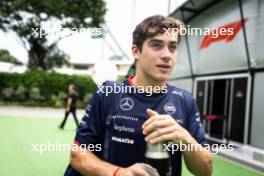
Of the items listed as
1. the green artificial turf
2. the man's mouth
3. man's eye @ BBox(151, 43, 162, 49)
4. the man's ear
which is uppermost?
man's eye @ BBox(151, 43, 162, 49)

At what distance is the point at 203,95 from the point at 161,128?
1167 centimetres

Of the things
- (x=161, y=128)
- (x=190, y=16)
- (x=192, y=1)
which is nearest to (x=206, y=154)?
(x=161, y=128)

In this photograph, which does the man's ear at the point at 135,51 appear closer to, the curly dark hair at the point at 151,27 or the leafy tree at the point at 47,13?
the curly dark hair at the point at 151,27

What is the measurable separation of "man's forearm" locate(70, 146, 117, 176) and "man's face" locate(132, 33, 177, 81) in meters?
0.39

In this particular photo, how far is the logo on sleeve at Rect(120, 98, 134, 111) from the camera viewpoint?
1.44 m

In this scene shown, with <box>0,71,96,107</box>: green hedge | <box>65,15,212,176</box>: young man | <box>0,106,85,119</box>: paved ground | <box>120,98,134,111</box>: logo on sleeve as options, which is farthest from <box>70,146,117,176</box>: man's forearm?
<box>0,71,96,107</box>: green hedge

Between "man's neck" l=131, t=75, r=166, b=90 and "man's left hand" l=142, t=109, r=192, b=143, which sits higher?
"man's neck" l=131, t=75, r=166, b=90

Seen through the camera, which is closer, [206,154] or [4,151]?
[206,154]

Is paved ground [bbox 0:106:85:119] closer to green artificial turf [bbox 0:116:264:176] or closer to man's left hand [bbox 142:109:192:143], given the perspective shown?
green artificial turf [bbox 0:116:264:176]

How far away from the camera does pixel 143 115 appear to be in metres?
1.42

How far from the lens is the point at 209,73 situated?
11945 mm

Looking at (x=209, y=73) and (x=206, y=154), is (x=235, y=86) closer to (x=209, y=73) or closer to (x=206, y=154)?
(x=209, y=73)

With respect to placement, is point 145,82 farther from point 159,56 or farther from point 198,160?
point 198,160

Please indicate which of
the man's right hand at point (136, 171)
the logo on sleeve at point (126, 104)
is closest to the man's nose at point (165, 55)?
the logo on sleeve at point (126, 104)
